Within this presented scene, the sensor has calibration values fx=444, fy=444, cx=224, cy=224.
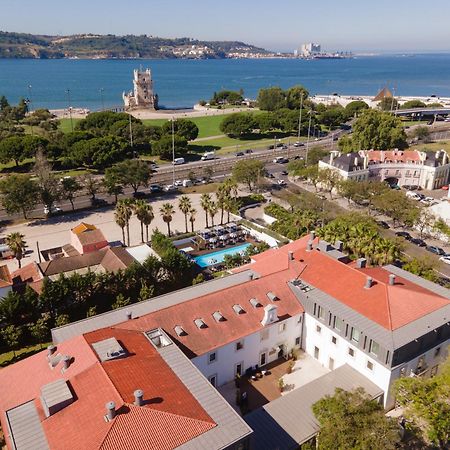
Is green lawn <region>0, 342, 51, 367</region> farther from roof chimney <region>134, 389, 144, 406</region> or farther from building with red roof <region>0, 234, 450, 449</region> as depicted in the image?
roof chimney <region>134, 389, 144, 406</region>

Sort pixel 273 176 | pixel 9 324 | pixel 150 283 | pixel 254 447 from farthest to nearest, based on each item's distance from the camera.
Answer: pixel 273 176 < pixel 150 283 < pixel 9 324 < pixel 254 447

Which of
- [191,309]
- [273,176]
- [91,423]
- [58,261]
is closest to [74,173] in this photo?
[273,176]

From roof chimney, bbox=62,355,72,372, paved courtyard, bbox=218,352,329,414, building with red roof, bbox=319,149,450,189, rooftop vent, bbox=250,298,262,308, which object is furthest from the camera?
→ building with red roof, bbox=319,149,450,189

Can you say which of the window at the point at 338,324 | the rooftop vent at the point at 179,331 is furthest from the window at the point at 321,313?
the rooftop vent at the point at 179,331

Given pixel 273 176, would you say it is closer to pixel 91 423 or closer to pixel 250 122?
pixel 250 122

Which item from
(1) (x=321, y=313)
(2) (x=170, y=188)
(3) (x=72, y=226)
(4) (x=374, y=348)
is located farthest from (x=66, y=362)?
(2) (x=170, y=188)

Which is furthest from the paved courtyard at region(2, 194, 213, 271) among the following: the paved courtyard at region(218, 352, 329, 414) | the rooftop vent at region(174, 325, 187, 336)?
the paved courtyard at region(218, 352, 329, 414)
